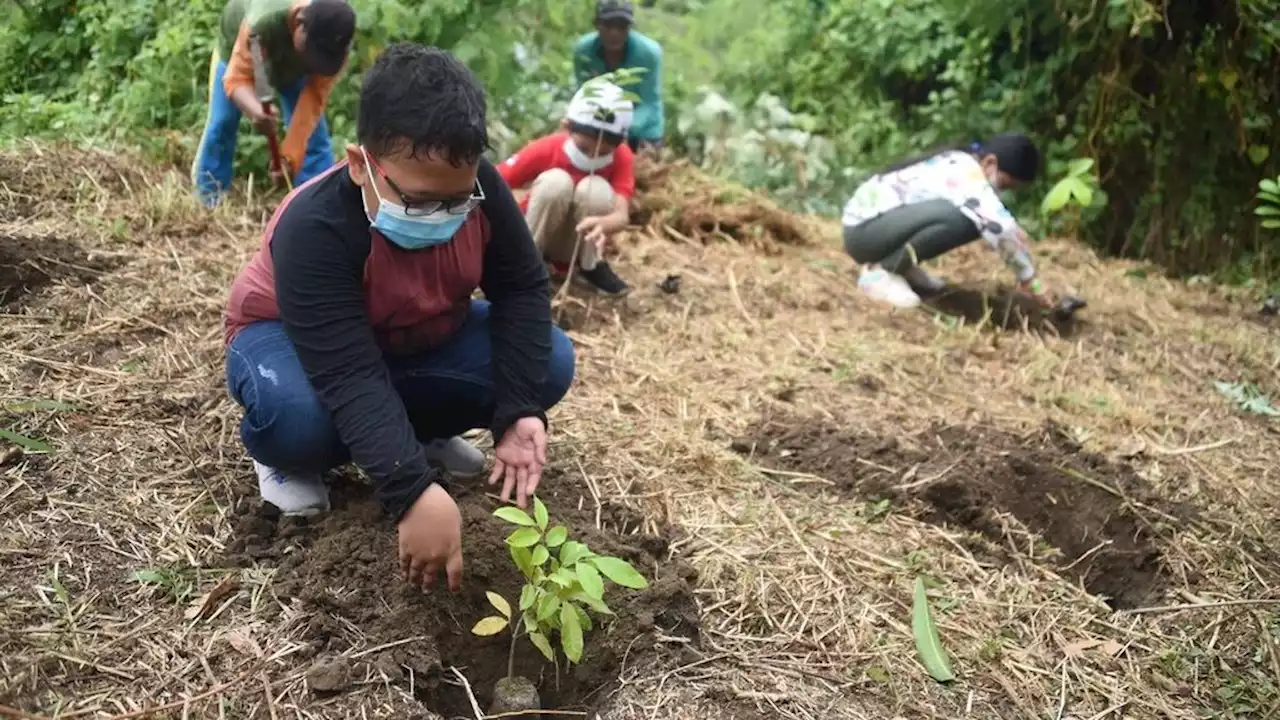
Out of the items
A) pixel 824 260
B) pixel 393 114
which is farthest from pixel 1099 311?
pixel 393 114

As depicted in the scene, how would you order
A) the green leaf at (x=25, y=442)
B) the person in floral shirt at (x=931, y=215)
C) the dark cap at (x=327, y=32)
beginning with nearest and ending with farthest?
1. the green leaf at (x=25, y=442)
2. the dark cap at (x=327, y=32)
3. the person in floral shirt at (x=931, y=215)

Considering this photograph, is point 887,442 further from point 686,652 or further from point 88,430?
point 88,430

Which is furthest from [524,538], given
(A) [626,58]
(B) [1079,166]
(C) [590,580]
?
(B) [1079,166]

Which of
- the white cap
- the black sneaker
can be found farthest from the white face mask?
the black sneaker

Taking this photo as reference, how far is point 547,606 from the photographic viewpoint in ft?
6.06

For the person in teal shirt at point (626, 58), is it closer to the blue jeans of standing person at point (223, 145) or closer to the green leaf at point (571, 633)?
the blue jeans of standing person at point (223, 145)

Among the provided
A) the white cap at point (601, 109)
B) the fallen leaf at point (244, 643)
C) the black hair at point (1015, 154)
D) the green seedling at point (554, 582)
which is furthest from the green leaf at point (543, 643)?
the black hair at point (1015, 154)

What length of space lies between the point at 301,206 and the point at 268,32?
215cm

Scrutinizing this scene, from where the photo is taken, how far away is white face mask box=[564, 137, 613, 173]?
378 cm

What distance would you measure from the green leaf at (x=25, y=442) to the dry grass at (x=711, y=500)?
0.03 m

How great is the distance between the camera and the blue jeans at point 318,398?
2.05 meters

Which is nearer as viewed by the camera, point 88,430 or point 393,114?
point 393,114

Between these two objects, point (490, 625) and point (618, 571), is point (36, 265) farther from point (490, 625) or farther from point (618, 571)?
point (618, 571)

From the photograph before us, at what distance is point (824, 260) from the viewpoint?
17.0ft
